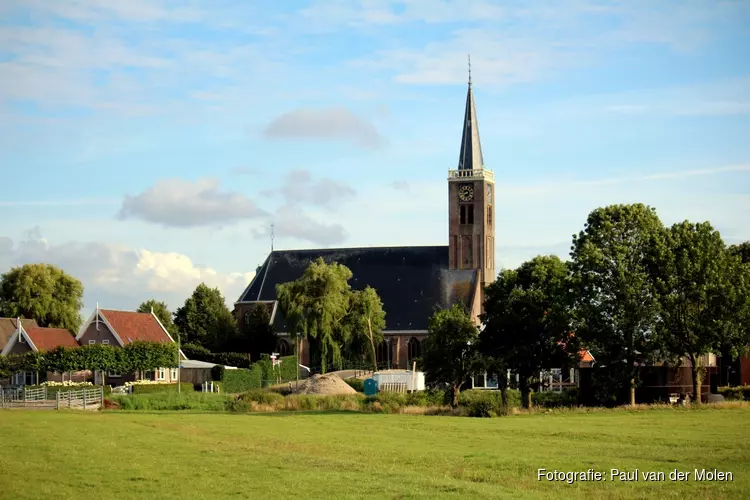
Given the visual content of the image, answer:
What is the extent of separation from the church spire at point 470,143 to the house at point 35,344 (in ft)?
142

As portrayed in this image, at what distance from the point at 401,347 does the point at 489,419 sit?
186ft

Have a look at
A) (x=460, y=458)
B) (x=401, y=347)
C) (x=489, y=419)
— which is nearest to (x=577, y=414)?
(x=489, y=419)

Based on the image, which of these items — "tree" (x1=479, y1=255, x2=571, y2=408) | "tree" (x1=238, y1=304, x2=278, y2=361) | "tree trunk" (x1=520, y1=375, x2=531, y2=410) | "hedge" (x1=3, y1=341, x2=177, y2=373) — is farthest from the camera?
"tree" (x1=238, y1=304, x2=278, y2=361)

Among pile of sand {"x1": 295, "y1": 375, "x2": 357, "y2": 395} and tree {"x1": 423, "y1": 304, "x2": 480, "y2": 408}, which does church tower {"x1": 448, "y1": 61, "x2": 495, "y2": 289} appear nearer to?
pile of sand {"x1": 295, "y1": 375, "x2": 357, "y2": 395}

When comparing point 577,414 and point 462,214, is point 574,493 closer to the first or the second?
point 577,414

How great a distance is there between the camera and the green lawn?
20.3 m

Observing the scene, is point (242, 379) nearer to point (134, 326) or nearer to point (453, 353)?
point (134, 326)

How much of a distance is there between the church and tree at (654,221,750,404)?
46301 millimetres

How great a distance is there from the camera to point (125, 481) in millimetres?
21625

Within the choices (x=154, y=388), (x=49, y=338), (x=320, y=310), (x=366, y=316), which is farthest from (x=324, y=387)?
(x=49, y=338)

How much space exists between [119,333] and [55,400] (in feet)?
74.8

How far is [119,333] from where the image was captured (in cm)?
7719

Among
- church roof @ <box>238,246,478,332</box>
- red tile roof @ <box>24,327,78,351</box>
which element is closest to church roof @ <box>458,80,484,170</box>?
church roof @ <box>238,246,478,332</box>

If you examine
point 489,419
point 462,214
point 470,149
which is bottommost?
point 489,419
